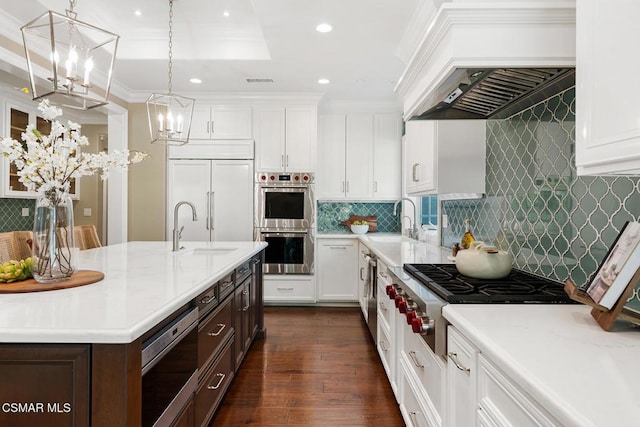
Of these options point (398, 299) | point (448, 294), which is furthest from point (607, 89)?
point (398, 299)

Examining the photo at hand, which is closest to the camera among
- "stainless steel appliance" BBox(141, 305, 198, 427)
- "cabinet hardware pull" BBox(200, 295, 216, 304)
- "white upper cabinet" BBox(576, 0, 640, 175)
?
"white upper cabinet" BBox(576, 0, 640, 175)

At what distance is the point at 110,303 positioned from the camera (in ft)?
4.59

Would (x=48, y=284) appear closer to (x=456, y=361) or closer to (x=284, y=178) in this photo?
(x=456, y=361)

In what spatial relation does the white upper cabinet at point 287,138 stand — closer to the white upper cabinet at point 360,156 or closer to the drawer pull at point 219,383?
the white upper cabinet at point 360,156

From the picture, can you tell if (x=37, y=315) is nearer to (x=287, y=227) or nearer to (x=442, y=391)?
(x=442, y=391)

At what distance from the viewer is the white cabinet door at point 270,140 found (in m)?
4.91

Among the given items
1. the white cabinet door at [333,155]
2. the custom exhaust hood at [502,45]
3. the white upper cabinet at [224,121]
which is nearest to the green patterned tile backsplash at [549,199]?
the custom exhaust hood at [502,45]

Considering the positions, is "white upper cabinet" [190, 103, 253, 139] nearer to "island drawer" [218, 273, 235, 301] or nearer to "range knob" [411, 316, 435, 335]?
"island drawer" [218, 273, 235, 301]

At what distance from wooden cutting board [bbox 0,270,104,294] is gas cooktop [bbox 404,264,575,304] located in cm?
147

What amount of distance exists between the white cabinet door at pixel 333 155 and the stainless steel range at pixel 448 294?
334cm

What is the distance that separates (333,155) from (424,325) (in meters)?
4.03

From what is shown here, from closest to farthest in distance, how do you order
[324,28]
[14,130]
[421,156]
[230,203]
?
1. [421,156]
2. [324,28]
3. [14,130]
4. [230,203]

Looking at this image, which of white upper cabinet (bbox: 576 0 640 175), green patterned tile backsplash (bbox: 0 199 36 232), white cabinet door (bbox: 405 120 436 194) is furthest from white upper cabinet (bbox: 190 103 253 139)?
white upper cabinet (bbox: 576 0 640 175)

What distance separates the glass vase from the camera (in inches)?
63.9
